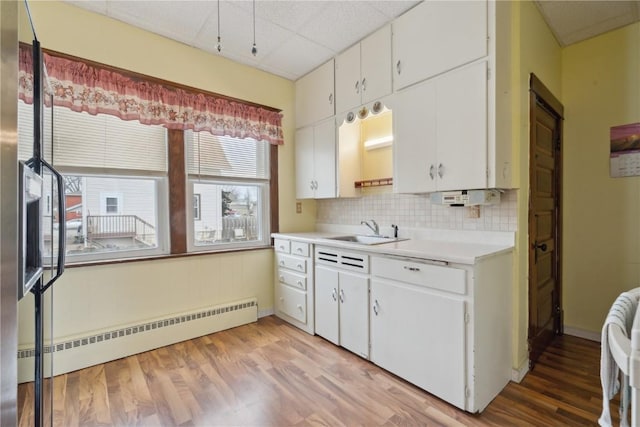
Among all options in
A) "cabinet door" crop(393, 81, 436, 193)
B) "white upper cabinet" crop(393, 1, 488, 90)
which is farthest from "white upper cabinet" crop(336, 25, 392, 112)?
"cabinet door" crop(393, 81, 436, 193)

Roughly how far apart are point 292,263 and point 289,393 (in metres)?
1.24

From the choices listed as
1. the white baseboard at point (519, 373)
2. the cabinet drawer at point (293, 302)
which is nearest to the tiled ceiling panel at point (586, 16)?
the white baseboard at point (519, 373)

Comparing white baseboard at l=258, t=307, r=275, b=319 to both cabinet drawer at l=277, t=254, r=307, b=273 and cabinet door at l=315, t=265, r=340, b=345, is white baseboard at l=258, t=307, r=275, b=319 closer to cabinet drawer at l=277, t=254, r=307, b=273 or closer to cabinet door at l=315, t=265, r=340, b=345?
cabinet drawer at l=277, t=254, r=307, b=273

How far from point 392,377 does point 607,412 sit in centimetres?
141

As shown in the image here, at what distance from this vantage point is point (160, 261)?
2594mm

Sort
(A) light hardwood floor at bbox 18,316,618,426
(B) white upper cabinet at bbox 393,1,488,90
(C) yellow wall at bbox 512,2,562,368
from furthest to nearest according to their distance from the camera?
(C) yellow wall at bbox 512,2,562,368 → (B) white upper cabinet at bbox 393,1,488,90 → (A) light hardwood floor at bbox 18,316,618,426

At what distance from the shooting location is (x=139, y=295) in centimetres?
248

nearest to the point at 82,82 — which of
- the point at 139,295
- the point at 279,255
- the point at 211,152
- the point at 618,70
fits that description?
the point at 211,152

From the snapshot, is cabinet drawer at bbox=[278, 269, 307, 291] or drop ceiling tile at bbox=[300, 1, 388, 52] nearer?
drop ceiling tile at bbox=[300, 1, 388, 52]

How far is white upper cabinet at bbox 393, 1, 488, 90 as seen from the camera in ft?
6.06

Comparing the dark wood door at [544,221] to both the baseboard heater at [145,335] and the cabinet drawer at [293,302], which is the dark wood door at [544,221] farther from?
the baseboard heater at [145,335]

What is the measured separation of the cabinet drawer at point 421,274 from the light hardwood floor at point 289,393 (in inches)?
27.4

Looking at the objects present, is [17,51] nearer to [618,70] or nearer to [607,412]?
[607,412]

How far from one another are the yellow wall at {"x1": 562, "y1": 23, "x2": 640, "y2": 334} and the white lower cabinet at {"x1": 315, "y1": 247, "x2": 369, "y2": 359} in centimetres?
196
